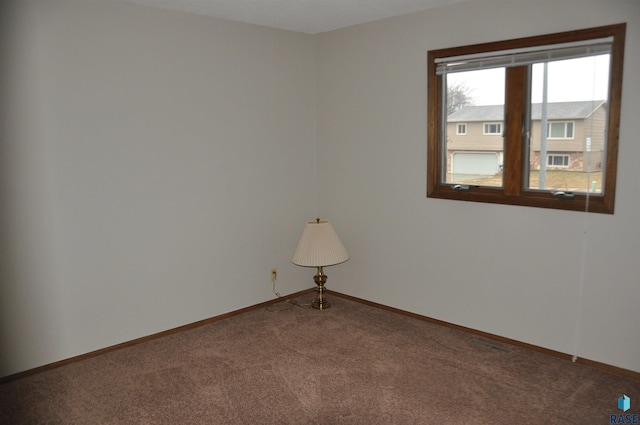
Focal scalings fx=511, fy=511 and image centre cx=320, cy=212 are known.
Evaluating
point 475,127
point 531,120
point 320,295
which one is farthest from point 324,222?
point 531,120

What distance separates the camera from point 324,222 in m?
4.29

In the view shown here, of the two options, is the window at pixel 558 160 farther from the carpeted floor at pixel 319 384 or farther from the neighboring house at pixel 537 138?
the carpeted floor at pixel 319 384

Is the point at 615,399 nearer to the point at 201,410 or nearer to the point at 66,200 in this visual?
the point at 201,410

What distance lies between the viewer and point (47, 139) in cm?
317

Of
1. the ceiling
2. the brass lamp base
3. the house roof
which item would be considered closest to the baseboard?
the brass lamp base

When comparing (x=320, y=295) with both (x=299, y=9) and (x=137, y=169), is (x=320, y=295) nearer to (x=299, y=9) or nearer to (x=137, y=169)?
(x=137, y=169)

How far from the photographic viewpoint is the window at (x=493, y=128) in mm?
3529

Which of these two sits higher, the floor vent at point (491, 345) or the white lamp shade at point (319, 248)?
the white lamp shade at point (319, 248)

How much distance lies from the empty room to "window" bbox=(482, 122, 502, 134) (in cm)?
3

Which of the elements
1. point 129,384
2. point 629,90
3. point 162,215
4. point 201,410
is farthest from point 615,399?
point 162,215

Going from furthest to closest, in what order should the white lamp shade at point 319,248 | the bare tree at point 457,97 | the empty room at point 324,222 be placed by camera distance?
the white lamp shade at point 319,248 < the bare tree at point 457,97 < the empty room at point 324,222

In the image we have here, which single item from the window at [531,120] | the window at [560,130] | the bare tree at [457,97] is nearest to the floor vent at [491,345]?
the window at [531,120]

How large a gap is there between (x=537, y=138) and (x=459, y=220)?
0.79 metres

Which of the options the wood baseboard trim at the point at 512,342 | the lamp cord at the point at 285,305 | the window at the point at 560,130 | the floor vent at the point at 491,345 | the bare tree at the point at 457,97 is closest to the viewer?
the wood baseboard trim at the point at 512,342
